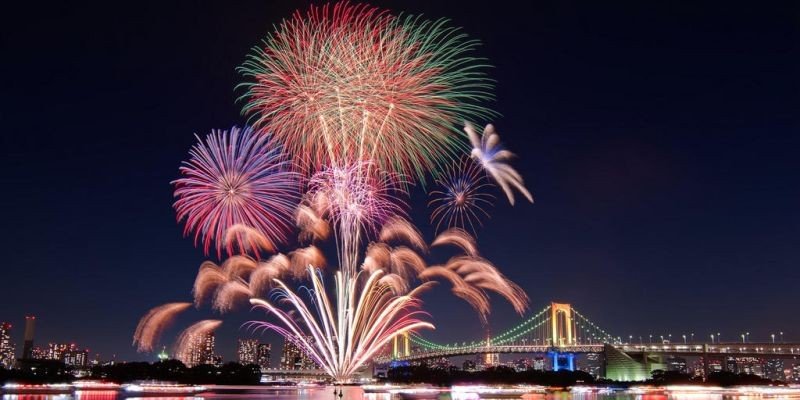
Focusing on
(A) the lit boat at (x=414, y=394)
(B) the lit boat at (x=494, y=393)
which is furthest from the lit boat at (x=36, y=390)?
(B) the lit boat at (x=494, y=393)

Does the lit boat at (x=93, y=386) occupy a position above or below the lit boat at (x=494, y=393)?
above

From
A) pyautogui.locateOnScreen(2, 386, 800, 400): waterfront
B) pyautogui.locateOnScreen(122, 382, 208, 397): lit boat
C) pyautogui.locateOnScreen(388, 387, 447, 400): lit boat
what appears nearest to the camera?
pyautogui.locateOnScreen(2, 386, 800, 400): waterfront

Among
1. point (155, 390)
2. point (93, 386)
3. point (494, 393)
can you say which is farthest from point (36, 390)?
point (494, 393)

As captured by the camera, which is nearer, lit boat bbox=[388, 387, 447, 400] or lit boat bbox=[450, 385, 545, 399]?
lit boat bbox=[388, 387, 447, 400]

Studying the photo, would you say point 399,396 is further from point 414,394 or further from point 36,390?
point 36,390

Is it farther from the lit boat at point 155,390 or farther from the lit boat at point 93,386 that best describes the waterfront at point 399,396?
the lit boat at point 93,386

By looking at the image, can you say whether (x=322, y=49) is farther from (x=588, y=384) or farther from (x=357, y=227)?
(x=588, y=384)

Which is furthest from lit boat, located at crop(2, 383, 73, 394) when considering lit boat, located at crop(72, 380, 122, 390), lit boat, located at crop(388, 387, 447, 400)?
lit boat, located at crop(388, 387, 447, 400)

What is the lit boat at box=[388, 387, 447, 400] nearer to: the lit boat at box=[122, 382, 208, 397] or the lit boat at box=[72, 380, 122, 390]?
the lit boat at box=[122, 382, 208, 397]

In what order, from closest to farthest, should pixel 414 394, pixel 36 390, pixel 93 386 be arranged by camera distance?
pixel 36 390
pixel 414 394
pixel 93 386

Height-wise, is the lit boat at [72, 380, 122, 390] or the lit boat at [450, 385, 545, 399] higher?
the lit boat at [72, 380, 122, 390]

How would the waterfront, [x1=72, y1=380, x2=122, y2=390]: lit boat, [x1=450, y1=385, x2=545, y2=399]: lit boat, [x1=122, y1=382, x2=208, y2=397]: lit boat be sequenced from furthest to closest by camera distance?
[x1=72, y1=380, x2=122, y2=390]: lit boat → [x1=450, y1=385, x2=545, y2=399]: lit boat → [x1=122, y1=382, x2=208, y2=397]: lit boat → the waterfront

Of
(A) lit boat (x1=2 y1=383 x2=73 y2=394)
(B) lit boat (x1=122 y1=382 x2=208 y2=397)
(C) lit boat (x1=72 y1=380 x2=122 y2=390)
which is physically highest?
(A) lit boat (x1=2 y1=383 x2=73 y2=394)
